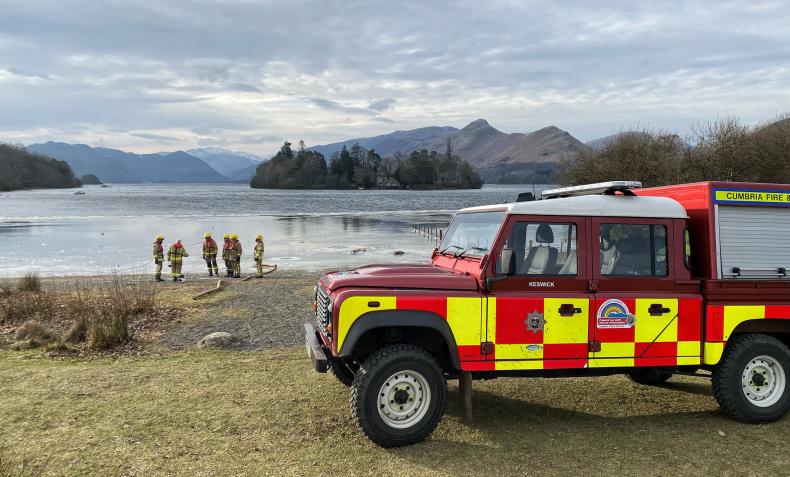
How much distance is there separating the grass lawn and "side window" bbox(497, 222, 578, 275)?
1714mm

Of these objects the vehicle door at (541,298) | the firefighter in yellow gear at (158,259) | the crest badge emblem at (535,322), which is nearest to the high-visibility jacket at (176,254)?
the firefighter in yellow gear at (158,259)

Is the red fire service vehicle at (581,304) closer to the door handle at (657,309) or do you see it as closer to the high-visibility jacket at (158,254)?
the door handle at (657,309)

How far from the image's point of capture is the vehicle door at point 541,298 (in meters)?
5.58

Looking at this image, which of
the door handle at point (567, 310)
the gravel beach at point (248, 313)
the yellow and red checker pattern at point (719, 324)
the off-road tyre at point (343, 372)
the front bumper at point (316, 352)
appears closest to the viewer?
the front bumper at point (316, 352)

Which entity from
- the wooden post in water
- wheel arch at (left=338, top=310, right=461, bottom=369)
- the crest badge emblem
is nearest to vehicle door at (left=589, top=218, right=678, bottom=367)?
the crest badge emblem

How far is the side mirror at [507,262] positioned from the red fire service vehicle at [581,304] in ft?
0.04

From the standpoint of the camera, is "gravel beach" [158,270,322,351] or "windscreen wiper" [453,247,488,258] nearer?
"windscreen wiper" [453,247,488,258]

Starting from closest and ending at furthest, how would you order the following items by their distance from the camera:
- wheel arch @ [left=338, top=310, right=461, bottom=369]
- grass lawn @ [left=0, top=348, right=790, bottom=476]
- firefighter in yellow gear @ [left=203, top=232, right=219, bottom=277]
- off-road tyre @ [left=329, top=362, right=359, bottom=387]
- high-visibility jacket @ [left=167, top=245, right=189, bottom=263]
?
grass lawn @ [left=0, top=348, right=790, bottom=476] → wheel arch @ [left=338, top=310, right=461, bottom=369] → off-road tyre @ [left=329, top=362, right=359, bottom=387] → high-visibility jacket @ [left=167, top=245, right=189, bottom=263] → firefighter in yellow gear @ [left=203, top=232, right=219, bottom=277]

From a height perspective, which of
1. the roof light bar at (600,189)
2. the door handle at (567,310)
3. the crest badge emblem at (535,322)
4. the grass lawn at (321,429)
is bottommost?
the grass lawn at (321,429)

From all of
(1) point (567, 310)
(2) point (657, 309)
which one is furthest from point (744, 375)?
(1) point (567, 310)

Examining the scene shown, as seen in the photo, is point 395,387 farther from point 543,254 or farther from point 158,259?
point 158,259

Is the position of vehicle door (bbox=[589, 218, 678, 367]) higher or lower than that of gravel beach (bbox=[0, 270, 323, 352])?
higher

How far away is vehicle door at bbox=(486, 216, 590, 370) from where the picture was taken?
18.3ft

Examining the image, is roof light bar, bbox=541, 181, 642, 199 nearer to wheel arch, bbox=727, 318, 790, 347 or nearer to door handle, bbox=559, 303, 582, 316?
door handle, bbox=559, 303, 582, 316
